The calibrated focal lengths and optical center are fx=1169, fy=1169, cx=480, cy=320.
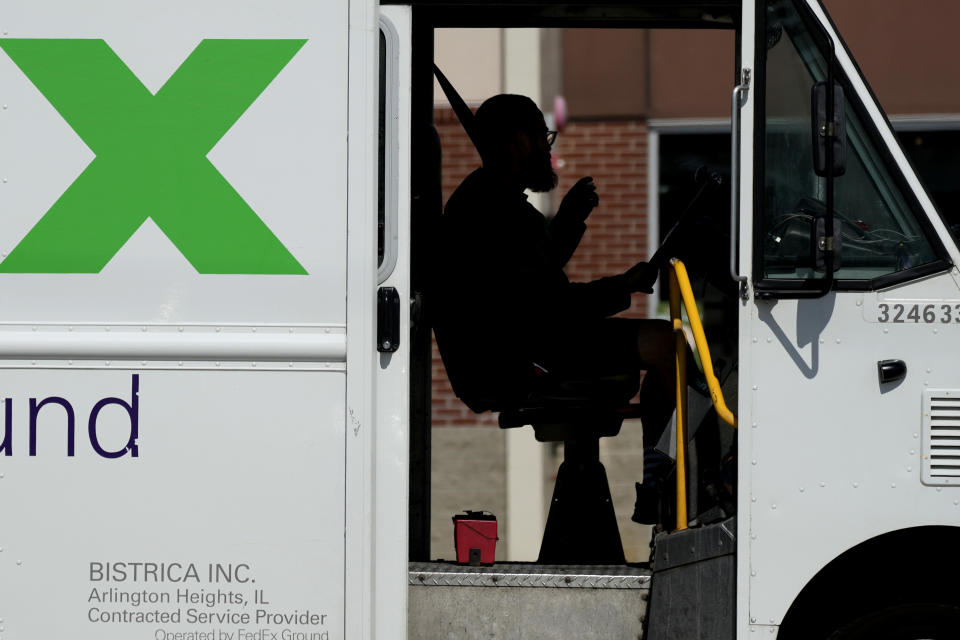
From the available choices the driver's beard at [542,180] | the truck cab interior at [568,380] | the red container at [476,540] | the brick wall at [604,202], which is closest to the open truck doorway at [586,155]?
the brick wall at [604,202]

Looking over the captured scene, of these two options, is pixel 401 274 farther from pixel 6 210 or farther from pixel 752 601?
pixel 752 601

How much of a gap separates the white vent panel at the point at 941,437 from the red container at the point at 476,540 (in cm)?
126

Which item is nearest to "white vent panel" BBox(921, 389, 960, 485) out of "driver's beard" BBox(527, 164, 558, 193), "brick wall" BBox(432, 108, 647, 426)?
"driver's beard" BBox(527, 164, 558, 193)

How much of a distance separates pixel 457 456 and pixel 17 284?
5013 mm

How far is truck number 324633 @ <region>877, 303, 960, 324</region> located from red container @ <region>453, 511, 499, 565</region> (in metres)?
1.30

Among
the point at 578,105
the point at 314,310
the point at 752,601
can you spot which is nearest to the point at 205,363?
the point at 314,310

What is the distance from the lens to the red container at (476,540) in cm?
357

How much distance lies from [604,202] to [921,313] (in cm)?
508

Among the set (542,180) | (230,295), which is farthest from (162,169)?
(542,180)

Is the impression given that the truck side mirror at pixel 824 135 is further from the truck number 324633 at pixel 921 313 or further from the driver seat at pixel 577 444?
the driver seat at pixel 577 444

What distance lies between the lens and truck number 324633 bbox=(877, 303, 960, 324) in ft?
10.4

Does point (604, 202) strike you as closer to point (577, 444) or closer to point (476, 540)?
point (577, 444)

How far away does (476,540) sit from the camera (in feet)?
11.7

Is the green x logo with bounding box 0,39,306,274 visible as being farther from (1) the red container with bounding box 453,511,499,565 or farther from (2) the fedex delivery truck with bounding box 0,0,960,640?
(1) the red container with bounding box 453,511,499,565
